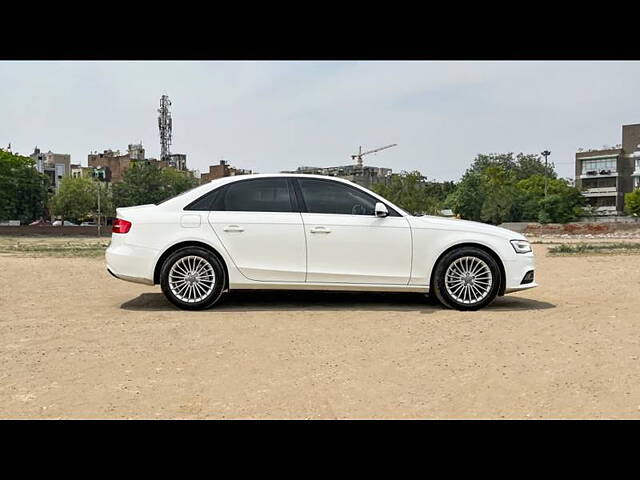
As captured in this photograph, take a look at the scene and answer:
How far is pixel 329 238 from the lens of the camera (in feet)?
23.7

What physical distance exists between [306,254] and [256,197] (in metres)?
0.96

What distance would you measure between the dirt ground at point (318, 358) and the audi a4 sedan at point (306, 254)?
33 centimetres

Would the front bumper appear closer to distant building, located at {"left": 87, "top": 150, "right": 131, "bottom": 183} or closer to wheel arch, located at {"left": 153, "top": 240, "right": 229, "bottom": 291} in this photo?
wheel arch, located at {"left": 153, "top": 240, "right": 229, "bottom": 291}

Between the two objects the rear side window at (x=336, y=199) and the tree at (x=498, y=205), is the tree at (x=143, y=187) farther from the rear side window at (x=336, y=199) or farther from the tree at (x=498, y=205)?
the rear side window at (x=336, y=199)

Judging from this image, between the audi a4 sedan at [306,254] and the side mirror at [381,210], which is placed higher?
the side mirror at [381,210]

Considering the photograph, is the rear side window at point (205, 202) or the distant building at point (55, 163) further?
the distant building at point (55, 163)

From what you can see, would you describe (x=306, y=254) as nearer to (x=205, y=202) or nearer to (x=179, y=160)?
(x=205, y=202)

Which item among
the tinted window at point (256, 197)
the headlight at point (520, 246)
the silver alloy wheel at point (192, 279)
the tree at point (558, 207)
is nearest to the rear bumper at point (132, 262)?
the silver alloy wheel at point (192, 279)

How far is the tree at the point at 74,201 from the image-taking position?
66.9 m

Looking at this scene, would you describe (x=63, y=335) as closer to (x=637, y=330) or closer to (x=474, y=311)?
(x=474, y=311)

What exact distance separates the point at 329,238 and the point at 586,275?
252 inches

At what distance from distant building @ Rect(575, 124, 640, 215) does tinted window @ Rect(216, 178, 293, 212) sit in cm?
10196

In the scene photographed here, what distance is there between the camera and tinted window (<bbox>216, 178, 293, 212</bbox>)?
742cm
